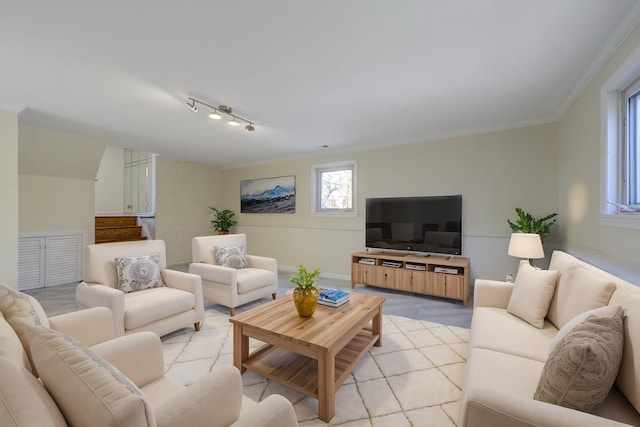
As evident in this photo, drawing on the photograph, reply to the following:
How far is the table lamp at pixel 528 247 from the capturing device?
2.57 metres

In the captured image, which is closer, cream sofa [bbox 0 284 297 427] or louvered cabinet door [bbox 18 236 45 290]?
cream sofa [bbox 0 284 297 427]

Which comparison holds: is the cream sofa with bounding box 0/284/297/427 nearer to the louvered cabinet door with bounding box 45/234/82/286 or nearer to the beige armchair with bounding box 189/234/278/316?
the beige armchair with bounding box 189/234/278/316

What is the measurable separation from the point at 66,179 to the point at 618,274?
21.7 ft

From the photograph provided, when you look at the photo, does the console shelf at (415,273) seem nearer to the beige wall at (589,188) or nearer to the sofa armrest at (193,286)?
the beige wall at (589,188)

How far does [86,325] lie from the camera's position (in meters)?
1.57

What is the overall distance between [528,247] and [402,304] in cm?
155

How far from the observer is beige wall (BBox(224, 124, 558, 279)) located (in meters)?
3.48

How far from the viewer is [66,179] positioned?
4438 mm

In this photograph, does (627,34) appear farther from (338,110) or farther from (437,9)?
(338,110)

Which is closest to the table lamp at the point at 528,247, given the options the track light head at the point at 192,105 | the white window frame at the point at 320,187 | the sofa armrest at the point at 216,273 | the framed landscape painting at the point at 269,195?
the white window frame at the point at 320,187

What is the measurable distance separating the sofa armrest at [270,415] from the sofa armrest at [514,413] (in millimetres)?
632

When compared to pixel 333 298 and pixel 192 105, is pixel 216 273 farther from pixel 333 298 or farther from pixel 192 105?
pixel 192 105

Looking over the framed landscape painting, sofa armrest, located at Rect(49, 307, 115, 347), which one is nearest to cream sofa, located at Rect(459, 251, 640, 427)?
sofa armrest, located at Rect(49, 307, 115, 347)

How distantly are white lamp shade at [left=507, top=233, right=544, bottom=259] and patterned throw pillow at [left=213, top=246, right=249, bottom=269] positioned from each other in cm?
306
